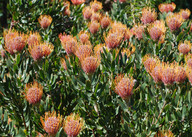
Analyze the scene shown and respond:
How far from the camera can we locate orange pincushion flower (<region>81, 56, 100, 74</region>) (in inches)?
50.1

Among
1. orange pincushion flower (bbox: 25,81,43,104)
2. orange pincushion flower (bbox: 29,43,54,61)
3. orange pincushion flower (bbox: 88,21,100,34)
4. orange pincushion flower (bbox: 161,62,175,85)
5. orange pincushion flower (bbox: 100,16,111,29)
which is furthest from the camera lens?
orange pincushion flower (bbox: 100,16,111,29)

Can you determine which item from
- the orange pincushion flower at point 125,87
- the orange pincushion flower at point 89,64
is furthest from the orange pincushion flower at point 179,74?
the orange pincushion flower at point 89,64

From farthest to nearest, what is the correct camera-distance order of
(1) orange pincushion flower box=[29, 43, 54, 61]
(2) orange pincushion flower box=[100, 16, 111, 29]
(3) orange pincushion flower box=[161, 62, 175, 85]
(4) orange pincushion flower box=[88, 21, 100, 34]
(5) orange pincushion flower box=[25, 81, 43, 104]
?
(2) orange pincushion flower box=[100, 16, 111, 29], (4) orange pincushion flower box=[88, 21, 100, 34], (1) orange pincushion flower box=[29, 43, 54, 61], (5) orange pincushion flower box=[25, 81, 43, 104], (3) orange pincushion flower box=[161, 62, 175, 85]

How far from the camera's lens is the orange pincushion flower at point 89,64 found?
1.27 meters

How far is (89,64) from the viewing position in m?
1.27

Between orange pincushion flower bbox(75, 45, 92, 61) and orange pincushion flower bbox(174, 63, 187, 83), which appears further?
orange pincushion flower bbox(75, 45, 92, 61)

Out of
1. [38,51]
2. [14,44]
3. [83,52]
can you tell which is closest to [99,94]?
[83,52]

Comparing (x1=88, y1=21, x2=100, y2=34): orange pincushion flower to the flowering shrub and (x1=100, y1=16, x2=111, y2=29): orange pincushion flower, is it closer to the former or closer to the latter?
(x1=100, y1=16, x2=111, y2=29): orange pincushion flower

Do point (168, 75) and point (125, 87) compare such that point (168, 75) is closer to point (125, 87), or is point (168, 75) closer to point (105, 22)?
point (125, 87)

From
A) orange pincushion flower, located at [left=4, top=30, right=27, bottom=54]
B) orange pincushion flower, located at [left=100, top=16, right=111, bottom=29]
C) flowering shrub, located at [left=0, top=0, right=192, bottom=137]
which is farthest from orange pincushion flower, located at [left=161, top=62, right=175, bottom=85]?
orange pincushion flower, located at [left=100, top=16, right=111, bottom=29]

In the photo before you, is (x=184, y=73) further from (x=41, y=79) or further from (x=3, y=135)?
(x=3, y=135)

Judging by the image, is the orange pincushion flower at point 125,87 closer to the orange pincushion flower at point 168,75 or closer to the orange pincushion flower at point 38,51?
the orange pincushion flower at point 168,75

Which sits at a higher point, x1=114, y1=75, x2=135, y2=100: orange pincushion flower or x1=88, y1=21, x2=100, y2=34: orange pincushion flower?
x1=88, y1=21, x2=100, y2=34: orange pincushion flower

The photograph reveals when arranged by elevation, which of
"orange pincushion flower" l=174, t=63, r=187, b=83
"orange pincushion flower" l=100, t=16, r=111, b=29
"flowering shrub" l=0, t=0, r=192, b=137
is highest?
"orange pincushion flower" l=100, t=16, r=111, b=29
